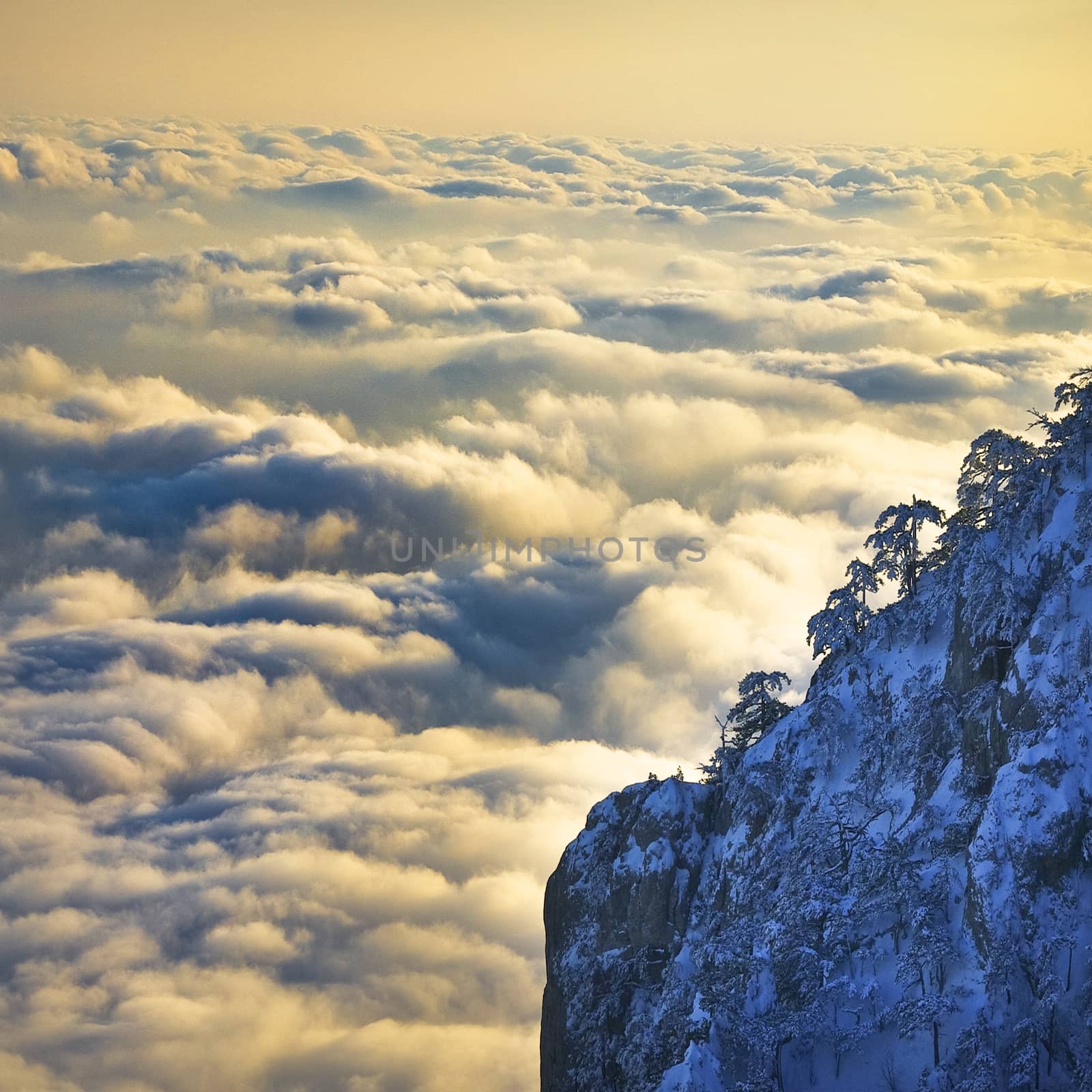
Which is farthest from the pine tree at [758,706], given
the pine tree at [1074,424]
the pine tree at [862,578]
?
the pine tree at [1074,424]

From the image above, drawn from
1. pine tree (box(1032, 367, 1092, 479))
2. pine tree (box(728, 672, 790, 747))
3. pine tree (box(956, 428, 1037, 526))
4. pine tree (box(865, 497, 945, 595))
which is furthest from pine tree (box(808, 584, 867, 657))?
pine tree (box(1032, 367, 1092, 479))

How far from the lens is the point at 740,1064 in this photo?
59844mm

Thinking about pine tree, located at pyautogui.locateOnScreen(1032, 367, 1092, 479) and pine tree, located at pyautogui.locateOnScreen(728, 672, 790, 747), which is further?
pine tree, located at pyautogui.locateOnScreen(728, 672, 790, 747)

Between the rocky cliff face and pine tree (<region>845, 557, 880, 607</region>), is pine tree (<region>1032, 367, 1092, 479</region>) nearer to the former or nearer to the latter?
the rocky cliff face

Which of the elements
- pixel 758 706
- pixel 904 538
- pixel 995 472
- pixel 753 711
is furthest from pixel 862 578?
pixel 753 711

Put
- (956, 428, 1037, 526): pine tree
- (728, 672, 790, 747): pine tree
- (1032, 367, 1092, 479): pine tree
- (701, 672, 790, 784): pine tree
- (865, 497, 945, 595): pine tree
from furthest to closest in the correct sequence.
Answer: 1. (728, 672, 790, 747): pine tree
2. (701, 672, 790, 784): pine tree
3. (865, 497, 945, 595): pine tree
4. (956, 428, 1037, 526): pine tree
5. (1032, 367, 1092, 479): pine tree

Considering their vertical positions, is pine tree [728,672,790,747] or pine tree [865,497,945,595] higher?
pine tree [865,497,945,595]

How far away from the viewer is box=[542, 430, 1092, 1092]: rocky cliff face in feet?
186

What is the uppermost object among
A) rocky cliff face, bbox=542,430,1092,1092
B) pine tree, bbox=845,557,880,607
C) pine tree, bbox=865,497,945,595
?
pine tree, bbox=865,497,945,595

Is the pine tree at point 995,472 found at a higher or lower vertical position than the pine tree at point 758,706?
higher

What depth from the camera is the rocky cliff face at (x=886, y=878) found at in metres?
56.6

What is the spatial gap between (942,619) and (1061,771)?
64.5 ft

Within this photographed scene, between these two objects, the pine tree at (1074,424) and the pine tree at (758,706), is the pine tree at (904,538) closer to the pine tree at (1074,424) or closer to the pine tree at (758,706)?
the pine tree at (1074,424)

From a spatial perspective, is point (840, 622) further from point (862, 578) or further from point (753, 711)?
point (753, 711)
